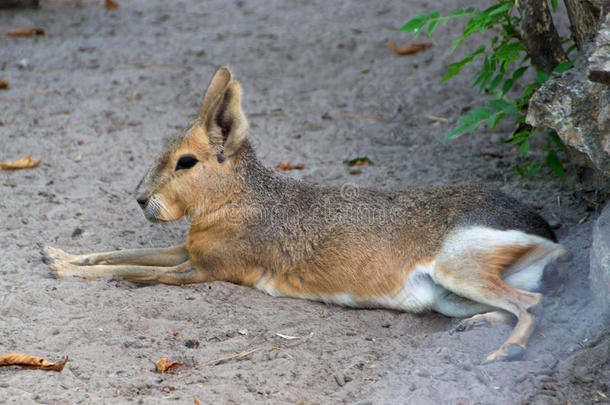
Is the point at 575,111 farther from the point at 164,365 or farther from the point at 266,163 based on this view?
the point at 266,163

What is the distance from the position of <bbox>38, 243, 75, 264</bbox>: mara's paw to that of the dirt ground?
0.25 feet

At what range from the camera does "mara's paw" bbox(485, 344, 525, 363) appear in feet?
10.7

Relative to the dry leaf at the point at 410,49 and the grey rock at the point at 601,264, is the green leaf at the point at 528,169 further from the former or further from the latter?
the dry leaf at the point at 410,49

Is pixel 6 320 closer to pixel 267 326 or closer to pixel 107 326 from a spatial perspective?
pixel 107 326

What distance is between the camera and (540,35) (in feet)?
14.6

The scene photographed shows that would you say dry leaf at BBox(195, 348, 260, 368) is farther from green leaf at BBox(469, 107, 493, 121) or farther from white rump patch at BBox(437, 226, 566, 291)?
green leaf at BBox(469, 107, 493, 121)

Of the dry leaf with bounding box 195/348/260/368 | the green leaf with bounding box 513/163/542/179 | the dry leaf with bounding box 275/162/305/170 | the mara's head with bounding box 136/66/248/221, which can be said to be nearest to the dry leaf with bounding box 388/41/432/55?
the dry leaf with bounding box 275/162/305/170

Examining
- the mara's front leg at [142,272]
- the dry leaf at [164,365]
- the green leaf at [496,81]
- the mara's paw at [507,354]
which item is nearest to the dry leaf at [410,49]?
the green leaf at [496,81]

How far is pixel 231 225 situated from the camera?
418 centimetres

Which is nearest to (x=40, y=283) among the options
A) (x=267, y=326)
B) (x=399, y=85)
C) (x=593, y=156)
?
(x=267, y=326)

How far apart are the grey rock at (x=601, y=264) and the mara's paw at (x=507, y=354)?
44cm

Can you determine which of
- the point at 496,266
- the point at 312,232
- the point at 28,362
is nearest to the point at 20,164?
the point at 312,232

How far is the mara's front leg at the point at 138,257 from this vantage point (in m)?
4.29

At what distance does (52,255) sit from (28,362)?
1.23 meters
